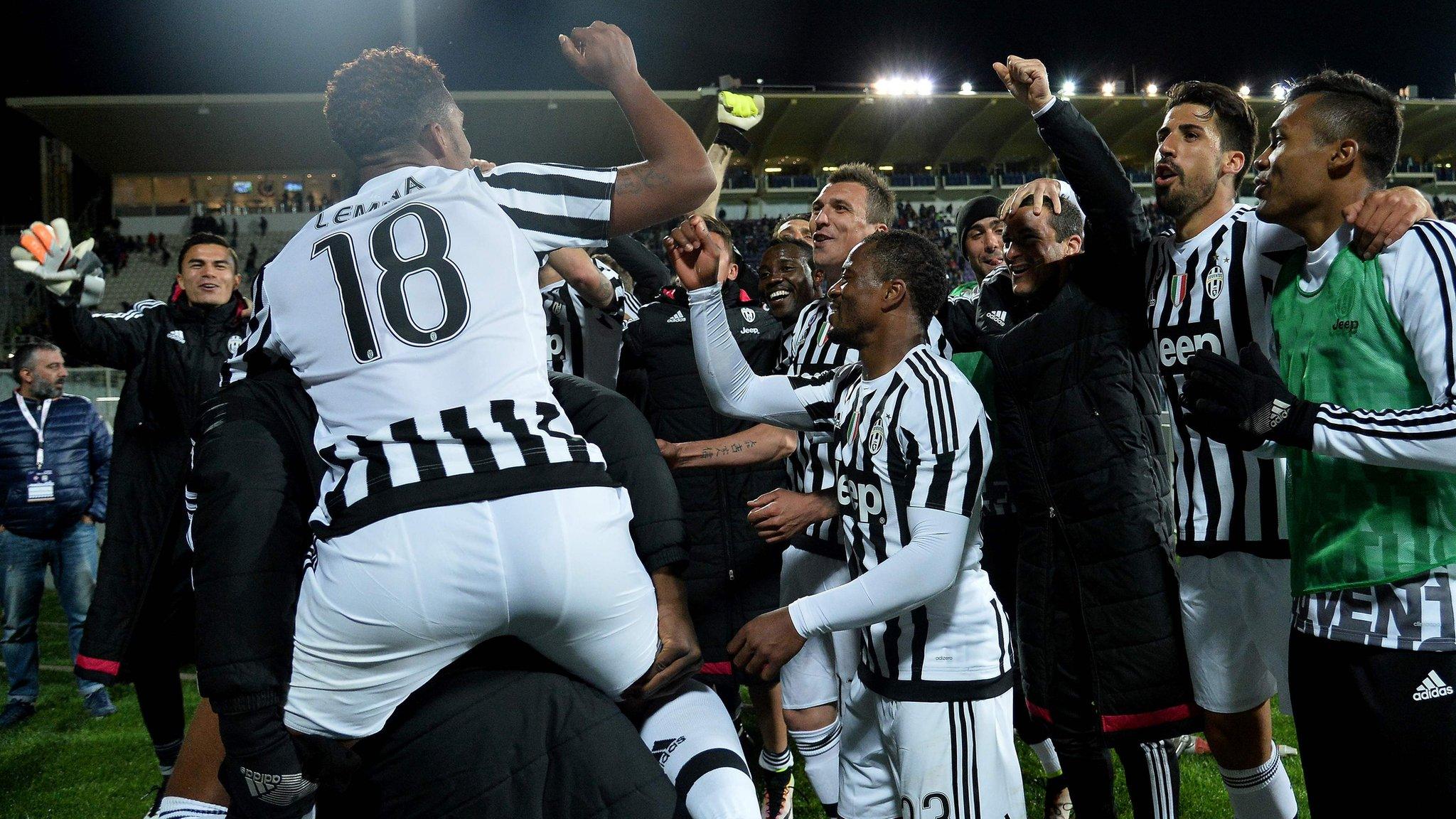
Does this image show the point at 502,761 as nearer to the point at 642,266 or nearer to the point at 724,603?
the point at 724,603

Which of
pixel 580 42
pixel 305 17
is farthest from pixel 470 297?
pixel 305 17

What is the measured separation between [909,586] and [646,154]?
3.98 feet

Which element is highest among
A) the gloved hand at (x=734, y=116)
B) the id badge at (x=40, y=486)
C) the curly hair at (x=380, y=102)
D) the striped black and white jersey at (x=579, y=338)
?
the gloved hand at (x=734, y=116)

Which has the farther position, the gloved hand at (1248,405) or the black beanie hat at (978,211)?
the black beanie hat at (978,211)

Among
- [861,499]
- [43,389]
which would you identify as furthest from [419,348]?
[43,389]

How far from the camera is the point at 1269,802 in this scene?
305cm

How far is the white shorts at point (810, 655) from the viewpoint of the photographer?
3668 mm

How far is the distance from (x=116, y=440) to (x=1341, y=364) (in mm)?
4574

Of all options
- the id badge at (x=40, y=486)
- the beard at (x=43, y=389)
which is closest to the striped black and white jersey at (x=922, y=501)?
the id badge at (x=40, y=486)

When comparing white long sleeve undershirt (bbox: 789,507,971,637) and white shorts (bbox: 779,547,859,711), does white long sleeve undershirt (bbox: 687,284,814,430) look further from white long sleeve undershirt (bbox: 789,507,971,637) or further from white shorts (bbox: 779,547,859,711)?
white long sleeve undershirt (bbox: 789,507,971,637)

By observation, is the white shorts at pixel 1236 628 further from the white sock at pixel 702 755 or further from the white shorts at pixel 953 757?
the white sock at pixel 702 755

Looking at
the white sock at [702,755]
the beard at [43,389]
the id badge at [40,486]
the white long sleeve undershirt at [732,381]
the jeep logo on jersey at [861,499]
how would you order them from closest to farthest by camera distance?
the white sock at [702,755], the jeep logo on jersey at [861,499], the white long sleeve undershirt at [732,381], the id badge at [40,486], the beard at [43,389]

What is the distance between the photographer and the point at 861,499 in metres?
2.74

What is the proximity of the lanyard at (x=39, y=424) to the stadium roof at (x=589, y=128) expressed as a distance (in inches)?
797
